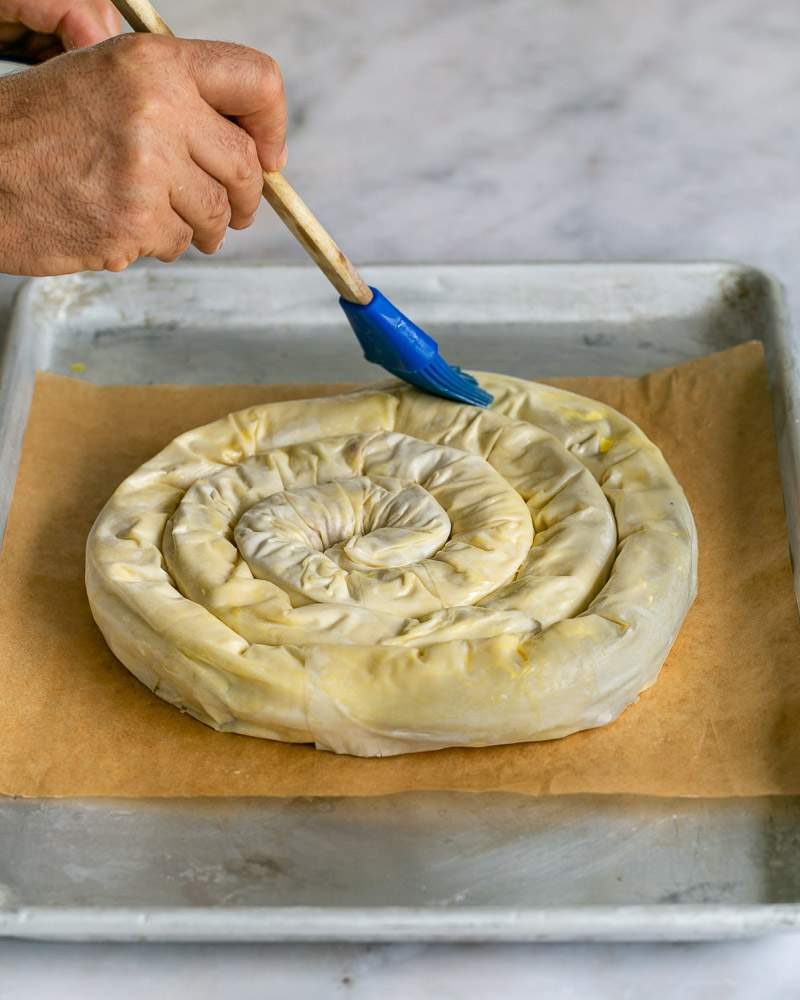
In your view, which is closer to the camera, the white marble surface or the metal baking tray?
the metal baking tray

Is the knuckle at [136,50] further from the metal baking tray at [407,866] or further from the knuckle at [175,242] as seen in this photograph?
the metal baking tray at [407,866]

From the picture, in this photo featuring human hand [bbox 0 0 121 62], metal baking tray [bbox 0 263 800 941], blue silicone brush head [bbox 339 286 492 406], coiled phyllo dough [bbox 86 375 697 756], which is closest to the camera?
metal baking tray [bbox 0 263 800 941]

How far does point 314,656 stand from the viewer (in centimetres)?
224

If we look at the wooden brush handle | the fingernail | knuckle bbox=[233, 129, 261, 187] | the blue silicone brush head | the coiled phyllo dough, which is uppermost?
the fingernail

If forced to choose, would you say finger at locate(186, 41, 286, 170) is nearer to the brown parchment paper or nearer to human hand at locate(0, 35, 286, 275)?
human hand at locate(0, 35, 286, 275)

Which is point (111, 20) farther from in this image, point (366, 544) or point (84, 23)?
point (366, 544)

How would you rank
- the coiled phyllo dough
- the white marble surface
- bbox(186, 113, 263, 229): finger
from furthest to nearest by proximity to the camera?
the white marble surface
bbox(186, 113, 263, 229): finger
the coiled phyllo dough

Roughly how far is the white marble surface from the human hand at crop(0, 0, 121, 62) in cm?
66

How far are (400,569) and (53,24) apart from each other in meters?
1.46

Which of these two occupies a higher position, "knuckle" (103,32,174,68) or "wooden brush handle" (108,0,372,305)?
"knuckle" (103,32,174,68)

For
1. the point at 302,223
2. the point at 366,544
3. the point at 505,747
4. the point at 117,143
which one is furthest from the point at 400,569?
the point at 117,143

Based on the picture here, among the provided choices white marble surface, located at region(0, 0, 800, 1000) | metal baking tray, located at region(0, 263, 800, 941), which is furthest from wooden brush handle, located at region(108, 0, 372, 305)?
white marble surface, located at region(0, 0, 800, 1000)

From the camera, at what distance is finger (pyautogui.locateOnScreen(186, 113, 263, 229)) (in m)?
2.36

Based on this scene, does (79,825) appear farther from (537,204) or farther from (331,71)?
(331,71)
